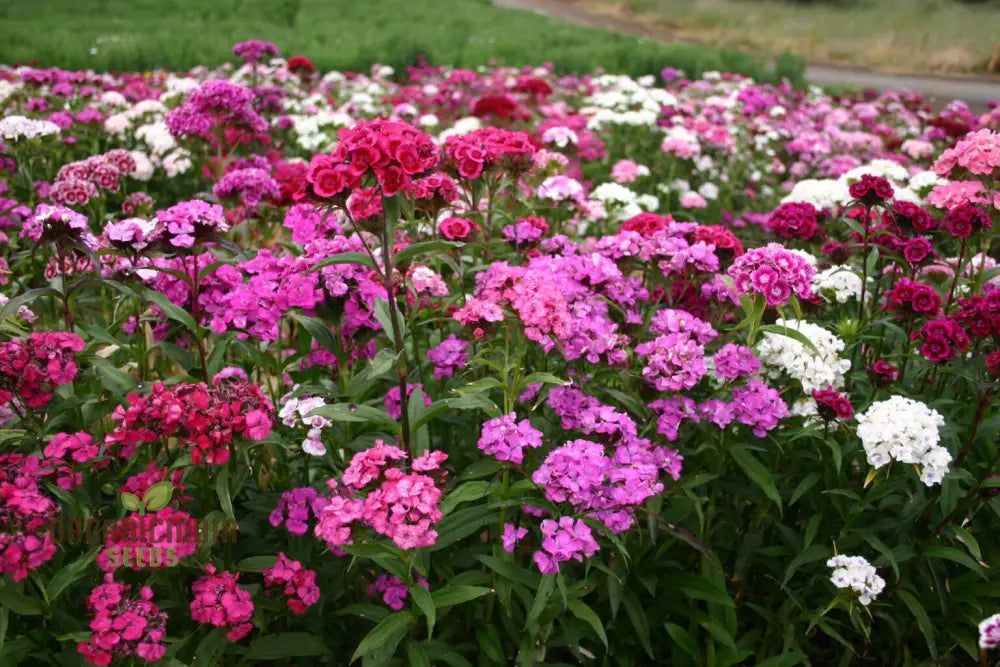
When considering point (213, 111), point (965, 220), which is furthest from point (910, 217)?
point (213, 111)

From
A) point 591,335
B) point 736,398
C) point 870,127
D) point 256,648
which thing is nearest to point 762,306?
point 736,398

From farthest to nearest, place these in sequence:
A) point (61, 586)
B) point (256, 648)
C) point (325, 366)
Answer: point (325, 366), point (256, 648), point (61, 586)

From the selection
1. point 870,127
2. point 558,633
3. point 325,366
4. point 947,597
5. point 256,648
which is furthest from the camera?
point 870,127

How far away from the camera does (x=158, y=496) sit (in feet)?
6.25

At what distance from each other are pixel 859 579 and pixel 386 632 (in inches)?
52.5

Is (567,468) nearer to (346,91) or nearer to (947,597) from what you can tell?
(947,597)

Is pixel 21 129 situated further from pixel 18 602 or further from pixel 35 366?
pixel 18 602

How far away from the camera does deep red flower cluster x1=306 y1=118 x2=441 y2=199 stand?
6.03 feet

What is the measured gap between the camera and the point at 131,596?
200 centimetres

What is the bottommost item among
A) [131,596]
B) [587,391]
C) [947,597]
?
[947,597]

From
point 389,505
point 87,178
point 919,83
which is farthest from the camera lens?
point 919,83

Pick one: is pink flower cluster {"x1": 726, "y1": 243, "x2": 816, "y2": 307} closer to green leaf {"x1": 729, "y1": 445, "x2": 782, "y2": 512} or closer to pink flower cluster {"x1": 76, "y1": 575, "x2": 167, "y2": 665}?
green leaf {"x1": 729, "y1": 445, "x2": 782, "y2": 512}

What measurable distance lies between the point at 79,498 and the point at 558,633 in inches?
57.3

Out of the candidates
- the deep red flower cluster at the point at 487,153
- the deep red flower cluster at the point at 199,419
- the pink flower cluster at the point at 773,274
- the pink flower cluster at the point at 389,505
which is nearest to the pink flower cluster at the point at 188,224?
the deep red flower cluster at the point at 199,419
